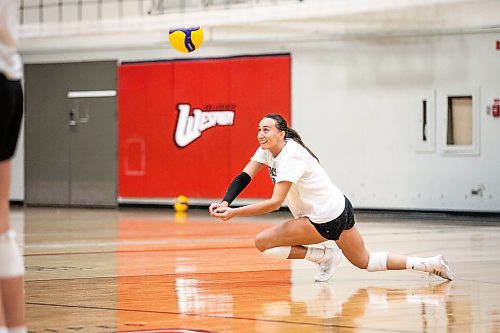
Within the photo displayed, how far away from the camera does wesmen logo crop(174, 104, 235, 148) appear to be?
17.9m

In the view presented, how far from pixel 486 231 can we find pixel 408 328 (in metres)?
8.04

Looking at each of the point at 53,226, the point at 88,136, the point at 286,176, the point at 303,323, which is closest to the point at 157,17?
the point at 88,136

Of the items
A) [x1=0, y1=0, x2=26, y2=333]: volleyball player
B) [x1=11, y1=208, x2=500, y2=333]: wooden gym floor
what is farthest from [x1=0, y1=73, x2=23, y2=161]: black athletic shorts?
[x1=11, y1=208, x2=500, y2=333]: wooden gym floor

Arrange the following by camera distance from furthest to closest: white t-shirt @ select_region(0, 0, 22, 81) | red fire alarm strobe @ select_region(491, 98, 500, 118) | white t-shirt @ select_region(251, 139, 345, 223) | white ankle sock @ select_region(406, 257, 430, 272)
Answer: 1. red fire alarm strobe @ select_region(491, 98, 500, 118)
2. white ankle sock @ select_region(406, 257, 430, 272)
3. white t-shirt @ select_region(251, 139, 345, 223)
4. white t-shirt @ select_region(0, 0, 22, 81)

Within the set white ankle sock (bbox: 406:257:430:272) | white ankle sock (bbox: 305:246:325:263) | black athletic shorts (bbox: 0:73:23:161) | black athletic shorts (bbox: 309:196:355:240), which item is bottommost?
white ankle sock (bbox: 406:257:430:272)

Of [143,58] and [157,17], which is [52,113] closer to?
[143,58]

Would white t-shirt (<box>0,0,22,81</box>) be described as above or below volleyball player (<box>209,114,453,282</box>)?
above

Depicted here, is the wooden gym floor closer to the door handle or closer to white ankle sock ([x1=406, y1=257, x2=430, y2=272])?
white ankle sock ([x1=406, y1=257, x2=430, y2=272])

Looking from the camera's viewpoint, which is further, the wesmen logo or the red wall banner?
the wesmen logo

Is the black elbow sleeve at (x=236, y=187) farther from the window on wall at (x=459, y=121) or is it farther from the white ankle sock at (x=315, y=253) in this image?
the window on wall at (x=459, y=121)

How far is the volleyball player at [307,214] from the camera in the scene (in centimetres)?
685

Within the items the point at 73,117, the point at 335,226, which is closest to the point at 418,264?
the point at 335,226

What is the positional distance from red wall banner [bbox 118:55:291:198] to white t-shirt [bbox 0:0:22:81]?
1382 cm

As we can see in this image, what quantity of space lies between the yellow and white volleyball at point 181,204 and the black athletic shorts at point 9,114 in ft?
47.1
